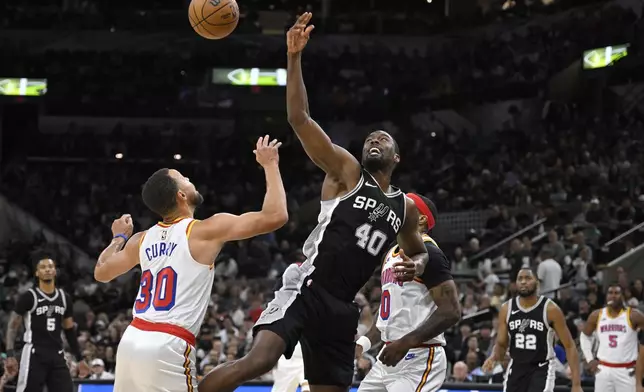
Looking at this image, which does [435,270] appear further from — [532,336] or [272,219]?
[532,336]

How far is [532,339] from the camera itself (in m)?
9.90

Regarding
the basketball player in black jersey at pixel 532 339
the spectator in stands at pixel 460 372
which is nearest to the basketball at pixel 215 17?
the basketball player in black jersey at pixel 532 339

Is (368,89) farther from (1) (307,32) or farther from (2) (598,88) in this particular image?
(1) (307,32)

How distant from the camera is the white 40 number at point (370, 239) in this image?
5867 millimetres

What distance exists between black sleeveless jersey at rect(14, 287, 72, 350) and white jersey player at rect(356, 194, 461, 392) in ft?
16.0

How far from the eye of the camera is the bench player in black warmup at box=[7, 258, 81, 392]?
1090 cm

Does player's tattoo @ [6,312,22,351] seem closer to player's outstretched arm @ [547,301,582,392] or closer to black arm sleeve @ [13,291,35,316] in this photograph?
black arm sleeve @ [13,291,35,316]

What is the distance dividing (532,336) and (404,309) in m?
3.21

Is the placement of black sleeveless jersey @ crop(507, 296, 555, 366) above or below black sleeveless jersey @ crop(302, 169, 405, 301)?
below

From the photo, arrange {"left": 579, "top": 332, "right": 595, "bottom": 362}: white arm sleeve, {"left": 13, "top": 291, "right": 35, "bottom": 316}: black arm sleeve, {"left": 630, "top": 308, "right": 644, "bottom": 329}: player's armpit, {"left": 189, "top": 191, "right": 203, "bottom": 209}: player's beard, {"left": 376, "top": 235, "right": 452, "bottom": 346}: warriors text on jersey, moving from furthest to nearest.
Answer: {"left": 579, "top": 332, "right": 595, "bottom": 362}: white arm sleeve
{"left": 630, "top": 308, "right": 644, "bottom": 329}: player's armpit
{"left": 13, "top": 291, "right": 35, "bottom": 316}: black arm sleeve
{"left": 376, "top": 235, "right": 452, "bottom": 346}: warriors text on jersey
{"left": 189, "top": 191, "right": 203, "bottom": 209}: player's beard

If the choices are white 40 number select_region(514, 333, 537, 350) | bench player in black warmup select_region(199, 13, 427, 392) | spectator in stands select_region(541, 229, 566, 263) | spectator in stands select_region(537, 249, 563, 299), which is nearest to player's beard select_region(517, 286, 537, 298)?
white 40 number select_region(514, 333, 537, 350)

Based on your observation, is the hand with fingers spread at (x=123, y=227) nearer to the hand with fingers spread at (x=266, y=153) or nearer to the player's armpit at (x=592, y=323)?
the hand with fingers spread at (x=266, y=153)

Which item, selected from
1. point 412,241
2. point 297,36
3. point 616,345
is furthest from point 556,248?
point 297,36

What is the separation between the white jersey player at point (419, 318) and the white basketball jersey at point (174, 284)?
156 centimetres
